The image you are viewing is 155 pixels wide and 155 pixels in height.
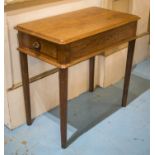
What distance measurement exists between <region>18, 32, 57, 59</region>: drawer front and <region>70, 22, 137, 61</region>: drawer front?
97 millimetres

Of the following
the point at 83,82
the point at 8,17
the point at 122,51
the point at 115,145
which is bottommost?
the point at 115,145

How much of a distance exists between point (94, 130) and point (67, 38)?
71 cm

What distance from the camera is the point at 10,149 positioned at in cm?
154

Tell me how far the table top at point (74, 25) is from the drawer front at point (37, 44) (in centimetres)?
4

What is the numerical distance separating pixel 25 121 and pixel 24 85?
11.8 inches

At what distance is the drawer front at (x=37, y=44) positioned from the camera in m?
1.30

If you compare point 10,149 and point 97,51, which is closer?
point 97,51

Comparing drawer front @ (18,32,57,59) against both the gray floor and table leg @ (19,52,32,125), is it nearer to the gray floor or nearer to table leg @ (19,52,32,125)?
table leg @ (19,52,32,125)

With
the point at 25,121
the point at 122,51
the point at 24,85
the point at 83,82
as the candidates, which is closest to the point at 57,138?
the point at 25,121

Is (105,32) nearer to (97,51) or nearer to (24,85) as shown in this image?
(97,51)

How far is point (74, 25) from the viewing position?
1.42 m

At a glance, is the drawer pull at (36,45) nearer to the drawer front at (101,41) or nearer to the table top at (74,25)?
the table top at (74,25)

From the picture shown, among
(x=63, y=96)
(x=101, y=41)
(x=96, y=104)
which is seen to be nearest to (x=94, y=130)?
(x=96, y=104)

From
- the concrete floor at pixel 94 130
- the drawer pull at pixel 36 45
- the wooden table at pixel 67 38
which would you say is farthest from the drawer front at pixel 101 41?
the concrete floor at pixel 94 130
